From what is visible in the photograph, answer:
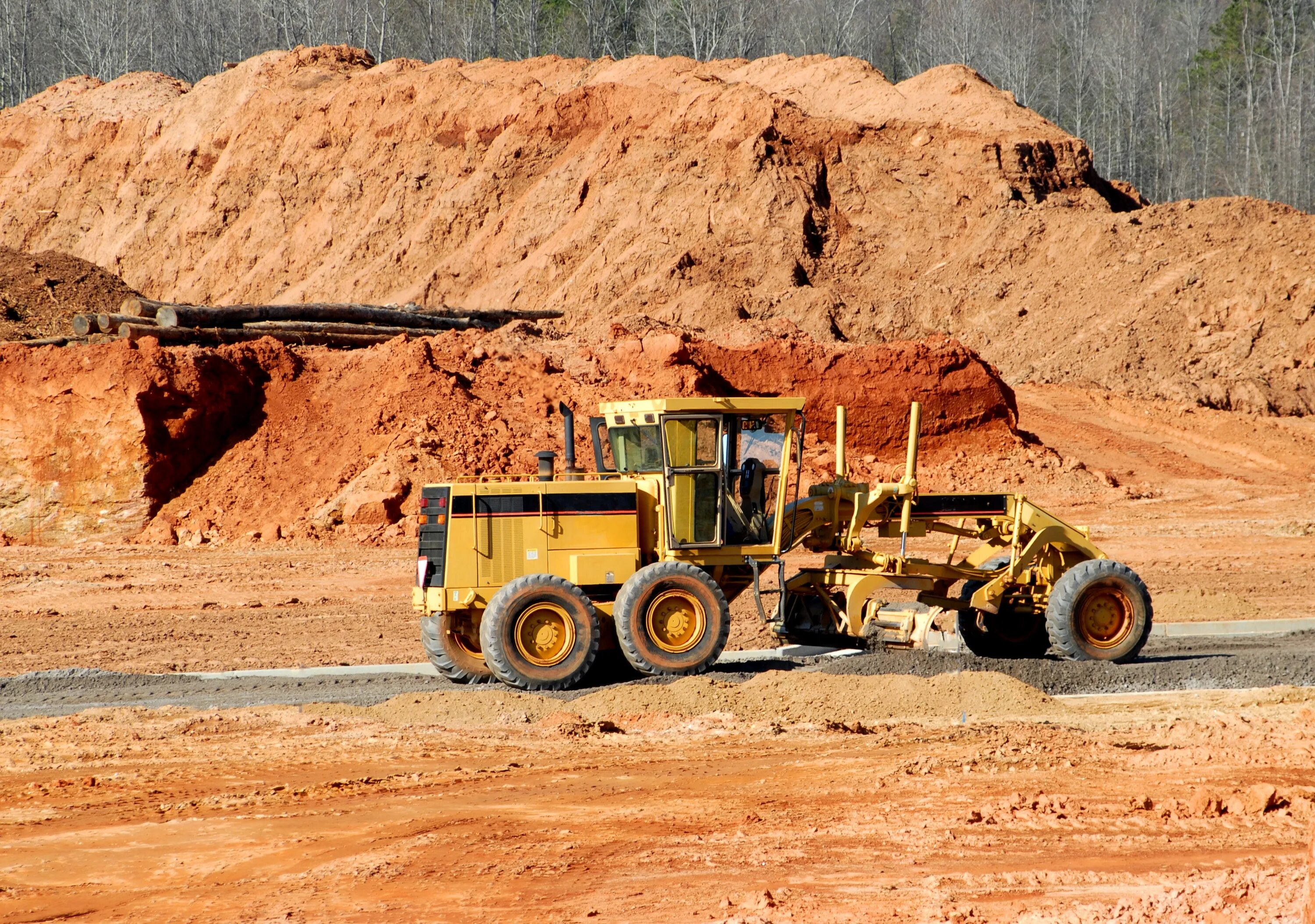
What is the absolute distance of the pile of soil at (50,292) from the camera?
27828 millimetres

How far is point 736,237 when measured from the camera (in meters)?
36.2

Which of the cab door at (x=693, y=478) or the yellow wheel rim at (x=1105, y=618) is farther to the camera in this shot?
the yellow wheel rim at (x=1105, y=618)

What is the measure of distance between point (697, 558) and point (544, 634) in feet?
4.86

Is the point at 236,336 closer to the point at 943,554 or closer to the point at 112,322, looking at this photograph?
the point at 112,322

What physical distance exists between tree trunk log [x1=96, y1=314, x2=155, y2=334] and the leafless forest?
3959 cm

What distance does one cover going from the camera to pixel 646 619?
35.7 ft

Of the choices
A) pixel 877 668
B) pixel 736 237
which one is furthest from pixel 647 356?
pixel 877 668

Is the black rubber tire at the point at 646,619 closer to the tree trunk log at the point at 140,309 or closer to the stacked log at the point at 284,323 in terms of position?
the stacked log at the point at 284,323

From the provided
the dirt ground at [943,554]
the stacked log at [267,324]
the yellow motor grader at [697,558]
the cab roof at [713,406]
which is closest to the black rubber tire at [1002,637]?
the yellow motor grader at [697,558]

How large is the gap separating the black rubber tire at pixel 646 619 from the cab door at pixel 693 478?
37cm

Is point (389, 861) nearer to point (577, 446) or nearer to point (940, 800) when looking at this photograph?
point (940, 800)

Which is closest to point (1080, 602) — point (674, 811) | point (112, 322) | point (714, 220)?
point (674, 811)

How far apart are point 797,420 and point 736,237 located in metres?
25.4

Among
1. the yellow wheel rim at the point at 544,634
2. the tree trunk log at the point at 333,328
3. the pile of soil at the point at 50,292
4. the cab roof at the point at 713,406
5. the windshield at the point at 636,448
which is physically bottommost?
the yellow wheel rim at the point at 544,634
